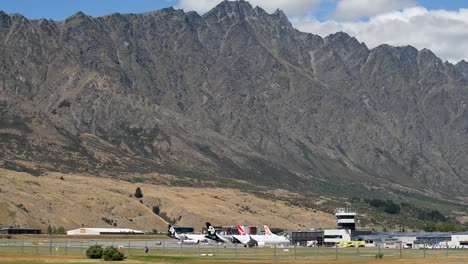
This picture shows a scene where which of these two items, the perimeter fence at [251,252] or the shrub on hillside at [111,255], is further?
the perimeter fence at [251,252]

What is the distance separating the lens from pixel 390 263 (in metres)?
115

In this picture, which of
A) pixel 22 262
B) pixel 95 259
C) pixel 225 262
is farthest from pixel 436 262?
pixel 22 262

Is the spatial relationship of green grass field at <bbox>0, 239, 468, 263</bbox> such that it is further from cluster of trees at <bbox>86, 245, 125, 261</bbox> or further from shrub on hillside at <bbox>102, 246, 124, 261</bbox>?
shrub on hillside at <bbox>102, 246, 124, 261</bbox>

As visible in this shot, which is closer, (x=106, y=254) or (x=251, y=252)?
(x=106, y=254)

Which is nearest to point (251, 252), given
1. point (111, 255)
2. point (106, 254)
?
point (111, 255)

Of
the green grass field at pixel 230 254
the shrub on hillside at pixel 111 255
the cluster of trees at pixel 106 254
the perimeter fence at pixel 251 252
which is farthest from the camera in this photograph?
the perimeter fence at pixel 251 252

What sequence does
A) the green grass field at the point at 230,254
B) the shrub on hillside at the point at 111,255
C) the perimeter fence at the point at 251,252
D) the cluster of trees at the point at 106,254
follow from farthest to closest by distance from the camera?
the perimeter fence at the point at 251,252, the green grass field at the point at 230,254, the cluster of trees at the point at 106,254, the shrub on hillside at the point at 111,255

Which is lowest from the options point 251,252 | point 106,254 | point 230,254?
point 230,254

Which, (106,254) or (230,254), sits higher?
(106,254)

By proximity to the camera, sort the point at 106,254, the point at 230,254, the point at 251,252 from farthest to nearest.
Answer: the point at 251,252
the point at 230,254
the point at 106,254

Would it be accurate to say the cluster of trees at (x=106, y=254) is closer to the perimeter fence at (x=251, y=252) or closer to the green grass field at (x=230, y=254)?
the green grass field at (x=230, y=254)

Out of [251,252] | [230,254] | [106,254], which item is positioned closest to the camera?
[106,254]

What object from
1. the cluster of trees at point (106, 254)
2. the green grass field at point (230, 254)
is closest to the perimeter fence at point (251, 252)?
the green grass field at point (230, 254)

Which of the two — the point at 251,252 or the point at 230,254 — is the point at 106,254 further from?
the point at 251,252
